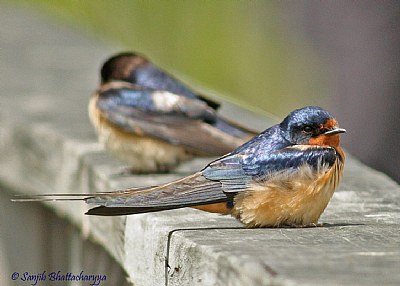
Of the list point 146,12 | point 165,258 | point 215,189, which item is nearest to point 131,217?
point 215,189

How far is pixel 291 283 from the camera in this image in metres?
2.21

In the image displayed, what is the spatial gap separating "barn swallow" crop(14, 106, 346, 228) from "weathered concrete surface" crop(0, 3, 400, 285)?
5cm

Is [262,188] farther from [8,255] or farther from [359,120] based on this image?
[359,120]

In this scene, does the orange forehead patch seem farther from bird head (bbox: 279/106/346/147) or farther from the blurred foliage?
the blurred foliage

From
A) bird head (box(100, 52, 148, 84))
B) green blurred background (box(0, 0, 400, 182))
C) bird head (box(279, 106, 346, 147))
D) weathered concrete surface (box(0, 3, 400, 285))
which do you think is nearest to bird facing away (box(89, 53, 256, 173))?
bird head (box(100, 52, 148, 84))

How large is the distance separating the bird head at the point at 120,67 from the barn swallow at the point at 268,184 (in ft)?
6.98

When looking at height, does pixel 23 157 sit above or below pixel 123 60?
below

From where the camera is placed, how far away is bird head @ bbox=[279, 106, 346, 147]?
11.5 ft

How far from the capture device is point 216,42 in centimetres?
912

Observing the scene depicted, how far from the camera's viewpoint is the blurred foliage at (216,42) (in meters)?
9.08

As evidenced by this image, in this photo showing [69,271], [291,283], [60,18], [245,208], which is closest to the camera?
[291,283]

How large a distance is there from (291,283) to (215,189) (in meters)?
1.20

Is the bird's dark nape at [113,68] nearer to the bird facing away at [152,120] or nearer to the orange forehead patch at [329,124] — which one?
the bird facing away at [152,120]

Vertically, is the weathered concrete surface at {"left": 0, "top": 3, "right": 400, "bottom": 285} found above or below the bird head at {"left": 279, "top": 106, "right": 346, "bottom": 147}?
below
